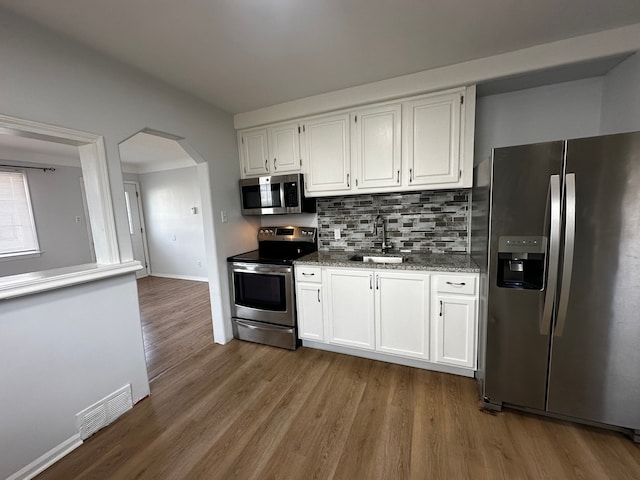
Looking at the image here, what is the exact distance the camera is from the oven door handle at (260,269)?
2531mm

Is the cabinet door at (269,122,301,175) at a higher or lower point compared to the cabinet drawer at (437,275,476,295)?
higher

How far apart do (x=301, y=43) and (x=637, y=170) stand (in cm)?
199

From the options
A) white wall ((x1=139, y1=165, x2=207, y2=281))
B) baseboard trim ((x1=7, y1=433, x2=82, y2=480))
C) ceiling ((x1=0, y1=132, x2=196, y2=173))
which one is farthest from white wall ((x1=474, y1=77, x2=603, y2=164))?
white wall ((x1=139, y1=165, x2=207, y2=281))

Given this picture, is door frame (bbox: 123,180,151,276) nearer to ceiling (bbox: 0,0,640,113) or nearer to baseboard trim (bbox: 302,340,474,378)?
ceiling (bbox: 0,0,640,113)

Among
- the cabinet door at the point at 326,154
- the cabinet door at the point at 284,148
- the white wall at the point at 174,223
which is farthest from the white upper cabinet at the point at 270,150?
the white wall at the point at 174,223

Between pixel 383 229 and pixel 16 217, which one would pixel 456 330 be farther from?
pixel 16 217

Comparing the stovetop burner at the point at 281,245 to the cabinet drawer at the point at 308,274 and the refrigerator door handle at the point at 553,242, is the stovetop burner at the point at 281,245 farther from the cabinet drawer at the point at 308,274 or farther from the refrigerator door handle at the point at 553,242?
the refrigerator door handle at the point at 553,242

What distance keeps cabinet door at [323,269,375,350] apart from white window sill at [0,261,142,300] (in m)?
1.58

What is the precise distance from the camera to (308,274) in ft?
8.10

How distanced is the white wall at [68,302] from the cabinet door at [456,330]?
2.31m

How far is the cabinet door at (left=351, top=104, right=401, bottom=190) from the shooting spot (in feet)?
7.58

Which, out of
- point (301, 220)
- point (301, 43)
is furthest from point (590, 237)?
point (301, 220)

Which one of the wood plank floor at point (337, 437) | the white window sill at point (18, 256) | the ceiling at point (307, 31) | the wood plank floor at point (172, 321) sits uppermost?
the ceiling at point (307, 31)

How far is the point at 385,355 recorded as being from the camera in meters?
2.35
